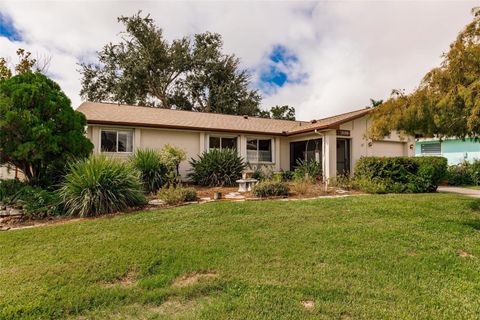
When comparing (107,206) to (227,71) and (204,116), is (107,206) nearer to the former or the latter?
(204,116)

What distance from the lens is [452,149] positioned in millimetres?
18938

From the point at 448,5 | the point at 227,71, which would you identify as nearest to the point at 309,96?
the point at 227,71

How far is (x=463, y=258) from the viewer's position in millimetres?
4652

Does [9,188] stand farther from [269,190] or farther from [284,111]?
[284,111]

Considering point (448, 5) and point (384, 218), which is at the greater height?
point (448, 5)

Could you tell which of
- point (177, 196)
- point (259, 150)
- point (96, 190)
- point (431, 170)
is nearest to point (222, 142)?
point (259, 150)

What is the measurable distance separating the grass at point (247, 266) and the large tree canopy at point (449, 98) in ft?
7.67

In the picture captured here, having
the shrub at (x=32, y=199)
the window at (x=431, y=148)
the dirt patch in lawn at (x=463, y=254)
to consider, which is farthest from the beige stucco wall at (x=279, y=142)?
the dirt patch in lawn at (x=463, y=254)

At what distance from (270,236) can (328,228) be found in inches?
56.2

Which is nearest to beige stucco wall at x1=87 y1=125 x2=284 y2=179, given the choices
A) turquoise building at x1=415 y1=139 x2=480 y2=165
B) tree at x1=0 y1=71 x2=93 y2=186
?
tree at x1=0 y1=71 x2=93 y2=186

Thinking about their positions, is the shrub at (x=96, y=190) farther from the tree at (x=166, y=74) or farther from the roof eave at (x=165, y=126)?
the tree at (x=166, y=74)

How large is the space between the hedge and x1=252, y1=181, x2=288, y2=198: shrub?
3.70 metres

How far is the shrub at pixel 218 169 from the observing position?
12891 millimetres

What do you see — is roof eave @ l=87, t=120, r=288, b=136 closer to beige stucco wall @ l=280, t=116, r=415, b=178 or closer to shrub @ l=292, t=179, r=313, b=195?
beige stucco wall @ l=280, t=116, r=415, b=178
